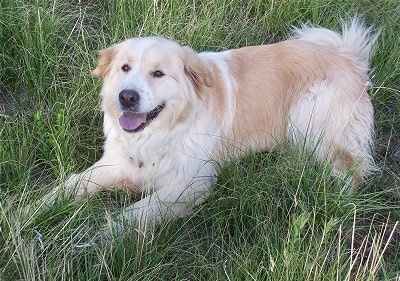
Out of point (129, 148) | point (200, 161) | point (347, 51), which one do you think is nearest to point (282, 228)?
point (200, 161)

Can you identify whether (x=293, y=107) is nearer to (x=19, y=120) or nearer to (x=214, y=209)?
(x=214, y=209)

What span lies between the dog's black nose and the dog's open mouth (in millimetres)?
142

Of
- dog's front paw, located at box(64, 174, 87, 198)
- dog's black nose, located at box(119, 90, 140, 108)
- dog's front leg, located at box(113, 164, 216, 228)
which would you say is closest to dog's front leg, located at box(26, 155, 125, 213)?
dog's front paw, located at box(64, 174, 87, 198)

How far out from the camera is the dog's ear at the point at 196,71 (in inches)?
117

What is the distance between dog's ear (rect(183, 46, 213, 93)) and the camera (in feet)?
9.73

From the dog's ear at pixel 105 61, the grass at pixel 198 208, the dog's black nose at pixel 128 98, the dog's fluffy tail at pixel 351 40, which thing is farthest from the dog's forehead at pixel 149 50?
the dog's fluffy tail at pixel 351 40

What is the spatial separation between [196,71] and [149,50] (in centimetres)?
28

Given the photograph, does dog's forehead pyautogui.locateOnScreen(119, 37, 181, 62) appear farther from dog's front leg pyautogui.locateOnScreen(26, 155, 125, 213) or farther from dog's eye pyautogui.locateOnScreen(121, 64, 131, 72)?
dog's front leg pyautogui.locateOnScreen(26, 155, 125, 213)

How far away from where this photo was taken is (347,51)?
3.58 meters

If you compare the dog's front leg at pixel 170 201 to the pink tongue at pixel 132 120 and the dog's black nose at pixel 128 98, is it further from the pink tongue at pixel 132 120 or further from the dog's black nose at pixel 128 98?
the dog's black nose at pixel 128 98

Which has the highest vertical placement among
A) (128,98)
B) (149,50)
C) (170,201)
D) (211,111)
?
(149,50)

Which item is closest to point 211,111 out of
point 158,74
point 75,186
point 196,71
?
point 196,71

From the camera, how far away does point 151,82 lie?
2.82 meters

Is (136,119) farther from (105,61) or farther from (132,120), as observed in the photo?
(105,61)
